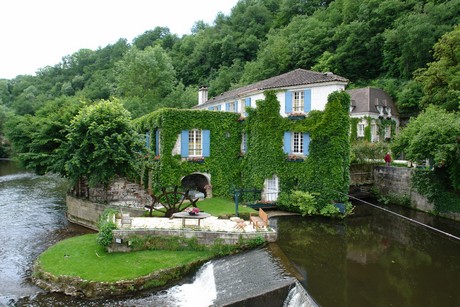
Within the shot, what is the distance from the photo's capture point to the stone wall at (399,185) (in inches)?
1008

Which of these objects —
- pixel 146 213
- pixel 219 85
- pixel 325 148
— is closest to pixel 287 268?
pixel 146 213

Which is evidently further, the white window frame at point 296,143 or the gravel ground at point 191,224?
the white window frame at point 296,143

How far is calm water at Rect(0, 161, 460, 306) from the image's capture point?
41.0 ft

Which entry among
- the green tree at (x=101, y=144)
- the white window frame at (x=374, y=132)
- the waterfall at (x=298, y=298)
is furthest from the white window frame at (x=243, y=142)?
the white window frame at (x=374, y=132)

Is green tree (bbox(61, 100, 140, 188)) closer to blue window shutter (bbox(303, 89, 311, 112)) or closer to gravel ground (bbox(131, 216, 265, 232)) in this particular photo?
gravel ground (bbox(131, 216, 265, 232))

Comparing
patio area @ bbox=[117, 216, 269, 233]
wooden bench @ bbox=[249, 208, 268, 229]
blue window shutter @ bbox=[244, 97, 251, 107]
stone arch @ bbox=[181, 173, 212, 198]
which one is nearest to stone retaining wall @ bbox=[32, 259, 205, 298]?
patio area @ bbox=[117, 216, 269, 233]

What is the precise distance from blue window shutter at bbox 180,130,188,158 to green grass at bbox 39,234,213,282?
9838 mm

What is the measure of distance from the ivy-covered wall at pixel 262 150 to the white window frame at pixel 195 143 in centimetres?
57

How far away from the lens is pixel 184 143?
2480cm

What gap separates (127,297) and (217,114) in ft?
51.1

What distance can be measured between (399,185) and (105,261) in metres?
23.8

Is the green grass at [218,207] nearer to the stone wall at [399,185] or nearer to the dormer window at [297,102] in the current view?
the dormer window at [297,102]

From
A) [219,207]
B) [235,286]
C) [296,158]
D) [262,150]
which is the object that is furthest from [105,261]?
[296,158]

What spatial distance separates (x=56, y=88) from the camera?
96.8 meters
